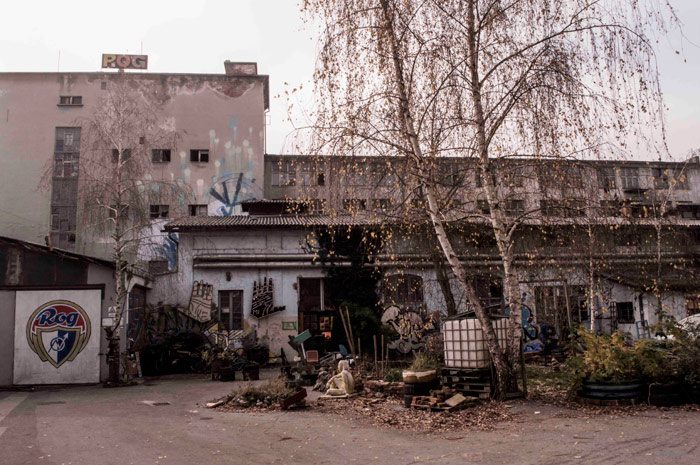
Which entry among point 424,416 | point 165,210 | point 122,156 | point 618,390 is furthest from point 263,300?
point 618,390

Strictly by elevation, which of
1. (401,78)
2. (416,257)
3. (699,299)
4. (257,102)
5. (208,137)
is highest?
(257,102)

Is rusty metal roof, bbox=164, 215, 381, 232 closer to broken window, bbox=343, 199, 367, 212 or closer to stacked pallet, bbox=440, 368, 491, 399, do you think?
broken window, bbox=343, 199, 367, 212

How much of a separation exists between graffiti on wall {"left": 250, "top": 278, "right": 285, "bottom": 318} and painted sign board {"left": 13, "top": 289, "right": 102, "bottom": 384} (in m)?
6.78

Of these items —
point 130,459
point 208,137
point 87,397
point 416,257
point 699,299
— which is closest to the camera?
point 130,459

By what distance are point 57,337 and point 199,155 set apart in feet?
63.3

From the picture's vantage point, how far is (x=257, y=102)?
121 feet

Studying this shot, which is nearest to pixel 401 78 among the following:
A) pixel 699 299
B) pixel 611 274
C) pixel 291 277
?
pixel 291 277

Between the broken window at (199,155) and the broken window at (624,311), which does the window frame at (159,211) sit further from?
the broken window at (624,311)

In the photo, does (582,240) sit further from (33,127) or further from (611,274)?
(33,127)

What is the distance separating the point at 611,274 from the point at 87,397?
68.1 ft

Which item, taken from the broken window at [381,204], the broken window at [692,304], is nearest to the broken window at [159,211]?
the broken window at [381,204]

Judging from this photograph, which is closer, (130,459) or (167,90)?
(130,459)

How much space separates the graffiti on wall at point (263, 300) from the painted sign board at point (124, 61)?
70.5ft

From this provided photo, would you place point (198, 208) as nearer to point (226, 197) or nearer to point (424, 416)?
point (226, 197)
